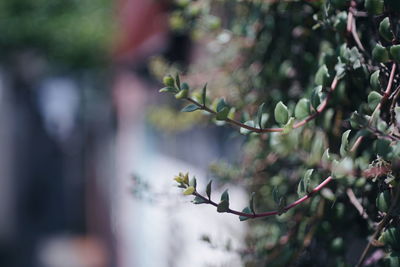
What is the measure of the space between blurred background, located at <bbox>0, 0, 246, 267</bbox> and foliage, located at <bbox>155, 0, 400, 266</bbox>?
1592mm

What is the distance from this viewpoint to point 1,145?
964 centimetres

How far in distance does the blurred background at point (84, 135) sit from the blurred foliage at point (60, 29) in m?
0.02

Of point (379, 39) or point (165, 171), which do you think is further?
point (165, 171)

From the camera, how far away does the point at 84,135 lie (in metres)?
9.87

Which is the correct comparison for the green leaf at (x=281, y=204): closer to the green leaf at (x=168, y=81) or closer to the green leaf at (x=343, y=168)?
the green leaf at (x=343, y=168)

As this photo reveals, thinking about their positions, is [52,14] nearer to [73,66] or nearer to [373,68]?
[73,66]

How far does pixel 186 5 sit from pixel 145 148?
12.9 ft

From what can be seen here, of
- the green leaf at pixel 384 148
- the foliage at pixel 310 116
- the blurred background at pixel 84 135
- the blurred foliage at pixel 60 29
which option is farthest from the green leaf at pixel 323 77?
the blurred foliage at pixel 60 29

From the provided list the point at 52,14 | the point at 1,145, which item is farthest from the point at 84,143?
the point at 52,14

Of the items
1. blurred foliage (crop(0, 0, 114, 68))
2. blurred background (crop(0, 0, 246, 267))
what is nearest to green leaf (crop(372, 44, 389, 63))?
blurred background (crop(0, 0, 246, 267))

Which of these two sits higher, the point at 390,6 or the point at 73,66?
the point at 390,6

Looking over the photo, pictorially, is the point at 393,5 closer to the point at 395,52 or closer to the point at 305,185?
the point at 395,52

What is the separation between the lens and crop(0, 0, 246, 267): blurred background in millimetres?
4160

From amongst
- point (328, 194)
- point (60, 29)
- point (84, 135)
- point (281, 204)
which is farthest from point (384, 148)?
point (84, 135)
